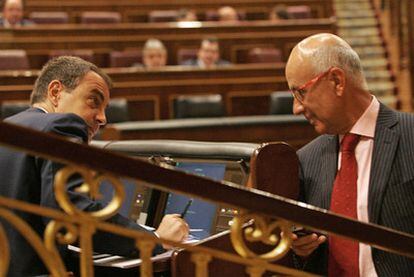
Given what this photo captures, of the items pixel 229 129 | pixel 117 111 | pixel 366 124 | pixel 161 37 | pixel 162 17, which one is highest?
pixel 366 124

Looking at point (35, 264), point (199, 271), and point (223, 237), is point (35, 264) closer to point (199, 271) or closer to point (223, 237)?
point (223, 237)

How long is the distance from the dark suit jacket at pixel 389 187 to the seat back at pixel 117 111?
355cm

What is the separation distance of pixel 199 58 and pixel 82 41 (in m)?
1.05

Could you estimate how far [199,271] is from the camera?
1384 millimetres

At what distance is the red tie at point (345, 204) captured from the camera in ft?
6.51

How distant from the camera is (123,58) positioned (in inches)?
271

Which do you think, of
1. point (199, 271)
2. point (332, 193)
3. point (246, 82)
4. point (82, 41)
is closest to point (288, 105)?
point (246, 82)

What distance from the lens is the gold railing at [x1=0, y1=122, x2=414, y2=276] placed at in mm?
1216

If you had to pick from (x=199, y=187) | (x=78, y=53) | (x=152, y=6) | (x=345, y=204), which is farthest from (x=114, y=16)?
(x=199, y=187)

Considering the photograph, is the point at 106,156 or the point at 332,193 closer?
the point at 106,156

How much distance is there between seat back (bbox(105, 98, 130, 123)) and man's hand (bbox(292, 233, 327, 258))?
3663mm

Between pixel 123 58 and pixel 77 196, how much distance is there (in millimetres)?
5155

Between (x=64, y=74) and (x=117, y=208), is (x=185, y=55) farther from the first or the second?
(x=117, y=208)

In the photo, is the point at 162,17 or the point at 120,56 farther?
the point at 162,17
